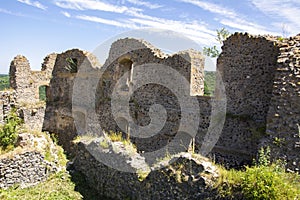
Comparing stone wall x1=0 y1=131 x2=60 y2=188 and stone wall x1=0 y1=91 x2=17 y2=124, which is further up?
stone wall x1=0 y1=91 x2=17 y2=124

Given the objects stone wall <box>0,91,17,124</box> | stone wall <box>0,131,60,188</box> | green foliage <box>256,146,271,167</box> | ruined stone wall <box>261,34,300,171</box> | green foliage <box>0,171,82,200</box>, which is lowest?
green foliage <box>0,171,82,200</box>

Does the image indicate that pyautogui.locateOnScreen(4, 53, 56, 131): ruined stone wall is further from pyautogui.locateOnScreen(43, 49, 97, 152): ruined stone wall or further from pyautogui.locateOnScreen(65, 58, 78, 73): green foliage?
pyautogui.locateOnScreen(65, 58, 78, 73): green foliage

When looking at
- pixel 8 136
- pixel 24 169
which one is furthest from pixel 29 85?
pixel 24 169

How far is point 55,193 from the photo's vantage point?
29.0 ft

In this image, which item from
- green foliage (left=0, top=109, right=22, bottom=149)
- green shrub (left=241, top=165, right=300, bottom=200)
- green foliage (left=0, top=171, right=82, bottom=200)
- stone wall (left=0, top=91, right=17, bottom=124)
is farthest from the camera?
stone wall (left=0, top=91, right=17, bottom=124)

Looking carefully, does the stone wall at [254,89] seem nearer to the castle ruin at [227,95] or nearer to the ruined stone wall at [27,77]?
the castle ruin at [227,95]

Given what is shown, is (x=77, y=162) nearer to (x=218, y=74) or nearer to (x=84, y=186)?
(x=84, y=186)

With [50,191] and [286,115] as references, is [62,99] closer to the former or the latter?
[50,191]

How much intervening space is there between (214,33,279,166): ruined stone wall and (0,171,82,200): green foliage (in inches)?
191

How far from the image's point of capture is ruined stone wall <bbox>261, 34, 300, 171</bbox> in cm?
721

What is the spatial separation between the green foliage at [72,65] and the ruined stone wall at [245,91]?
10.4m

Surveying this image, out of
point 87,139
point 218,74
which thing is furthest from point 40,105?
point 218,74

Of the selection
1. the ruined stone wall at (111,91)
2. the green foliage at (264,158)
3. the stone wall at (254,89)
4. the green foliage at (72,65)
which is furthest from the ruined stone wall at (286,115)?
the green foliage at (72,65)

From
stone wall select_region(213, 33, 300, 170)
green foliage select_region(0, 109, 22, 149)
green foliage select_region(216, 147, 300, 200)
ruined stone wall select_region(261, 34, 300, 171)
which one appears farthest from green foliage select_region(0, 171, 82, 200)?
ruined stone wall select_region(261, 34, 300, 171)
